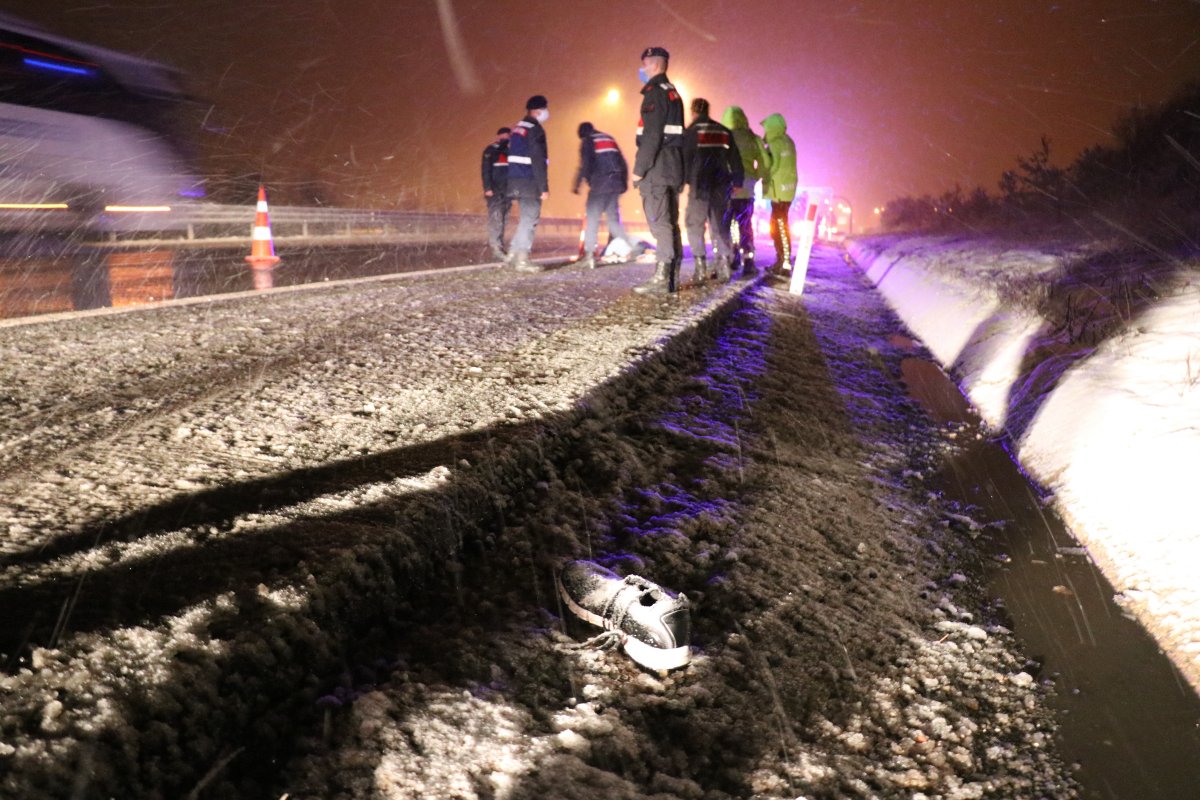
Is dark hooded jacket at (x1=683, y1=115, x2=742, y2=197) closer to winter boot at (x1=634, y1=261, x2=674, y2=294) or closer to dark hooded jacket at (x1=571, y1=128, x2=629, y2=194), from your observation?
winter boot at (x1=634, y1=261, x2=674, y2=294)

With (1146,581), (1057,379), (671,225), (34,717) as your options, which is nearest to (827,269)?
(671,225)

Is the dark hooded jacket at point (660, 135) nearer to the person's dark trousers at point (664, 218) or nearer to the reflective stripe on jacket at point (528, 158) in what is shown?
the person's dark trousers at point (664, 218)

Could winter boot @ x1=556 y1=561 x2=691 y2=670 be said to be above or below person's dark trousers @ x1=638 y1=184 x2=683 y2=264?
below

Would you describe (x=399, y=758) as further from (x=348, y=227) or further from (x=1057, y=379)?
(x=348, y=227)

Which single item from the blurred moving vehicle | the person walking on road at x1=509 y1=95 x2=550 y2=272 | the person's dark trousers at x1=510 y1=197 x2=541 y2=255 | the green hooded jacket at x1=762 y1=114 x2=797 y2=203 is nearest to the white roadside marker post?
the green hooded jacket at x1=762 y1=114 x2=797 y2=203

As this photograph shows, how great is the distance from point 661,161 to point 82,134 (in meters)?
8.39

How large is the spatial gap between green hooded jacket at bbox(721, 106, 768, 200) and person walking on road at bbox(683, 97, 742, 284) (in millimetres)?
998

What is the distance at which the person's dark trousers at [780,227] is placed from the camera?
36.2ft

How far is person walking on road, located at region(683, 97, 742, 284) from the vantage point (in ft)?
27.8

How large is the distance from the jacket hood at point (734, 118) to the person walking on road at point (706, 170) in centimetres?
126

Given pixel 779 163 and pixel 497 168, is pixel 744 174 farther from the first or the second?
pixel 497 168

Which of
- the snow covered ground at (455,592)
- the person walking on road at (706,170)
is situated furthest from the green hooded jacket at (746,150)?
the snow covered ground at (455,592)

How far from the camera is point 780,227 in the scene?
11.4 meters

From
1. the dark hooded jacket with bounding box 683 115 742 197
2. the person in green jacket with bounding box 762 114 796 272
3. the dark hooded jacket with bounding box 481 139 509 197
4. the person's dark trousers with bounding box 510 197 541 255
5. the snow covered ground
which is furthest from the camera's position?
the dark hooded jacket with bounding box 481 139 509 197
